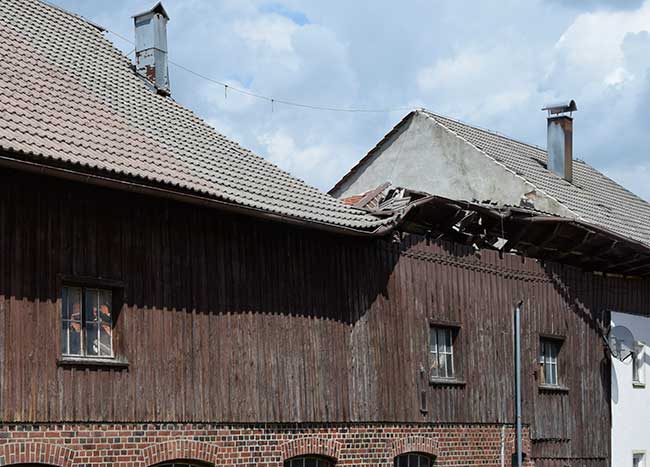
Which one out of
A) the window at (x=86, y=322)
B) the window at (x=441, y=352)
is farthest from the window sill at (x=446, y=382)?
the window at (x=86, y=322)

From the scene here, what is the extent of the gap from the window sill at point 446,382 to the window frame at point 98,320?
268 inches

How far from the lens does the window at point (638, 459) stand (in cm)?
2490

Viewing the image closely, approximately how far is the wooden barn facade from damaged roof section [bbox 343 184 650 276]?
9 centimetres

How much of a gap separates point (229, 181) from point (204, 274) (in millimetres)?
1593

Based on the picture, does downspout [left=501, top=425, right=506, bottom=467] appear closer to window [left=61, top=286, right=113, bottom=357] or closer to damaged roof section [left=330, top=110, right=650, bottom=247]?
damaged roof section [left=330, top=110, right=650, bottom=247]

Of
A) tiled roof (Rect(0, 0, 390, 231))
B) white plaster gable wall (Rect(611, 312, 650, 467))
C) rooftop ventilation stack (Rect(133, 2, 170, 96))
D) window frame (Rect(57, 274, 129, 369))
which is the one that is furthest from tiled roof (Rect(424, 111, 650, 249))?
window frame (Rect(57, 274, 129, 369))

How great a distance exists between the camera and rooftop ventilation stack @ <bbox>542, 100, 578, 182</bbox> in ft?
95.3

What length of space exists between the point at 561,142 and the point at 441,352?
1069 cm

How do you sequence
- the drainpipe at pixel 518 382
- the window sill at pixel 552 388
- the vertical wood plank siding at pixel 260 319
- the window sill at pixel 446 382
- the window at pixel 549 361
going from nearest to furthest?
the vertical wood plank siding at pixel 260 319 < the window sill at pixel 446 382 < the drainpipe at pixel 518 382 < the window sill at pixel 552 388 < the window at pixel 549 361

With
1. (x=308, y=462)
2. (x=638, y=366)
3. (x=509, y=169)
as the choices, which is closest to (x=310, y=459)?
(x=308, y=462)

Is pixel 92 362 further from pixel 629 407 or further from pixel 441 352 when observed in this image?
pixel 629 407

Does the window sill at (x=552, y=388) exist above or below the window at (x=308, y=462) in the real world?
above

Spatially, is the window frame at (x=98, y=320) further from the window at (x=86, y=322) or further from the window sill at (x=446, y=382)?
the window sill at (x=446, y=382)

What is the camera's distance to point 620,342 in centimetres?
2427
